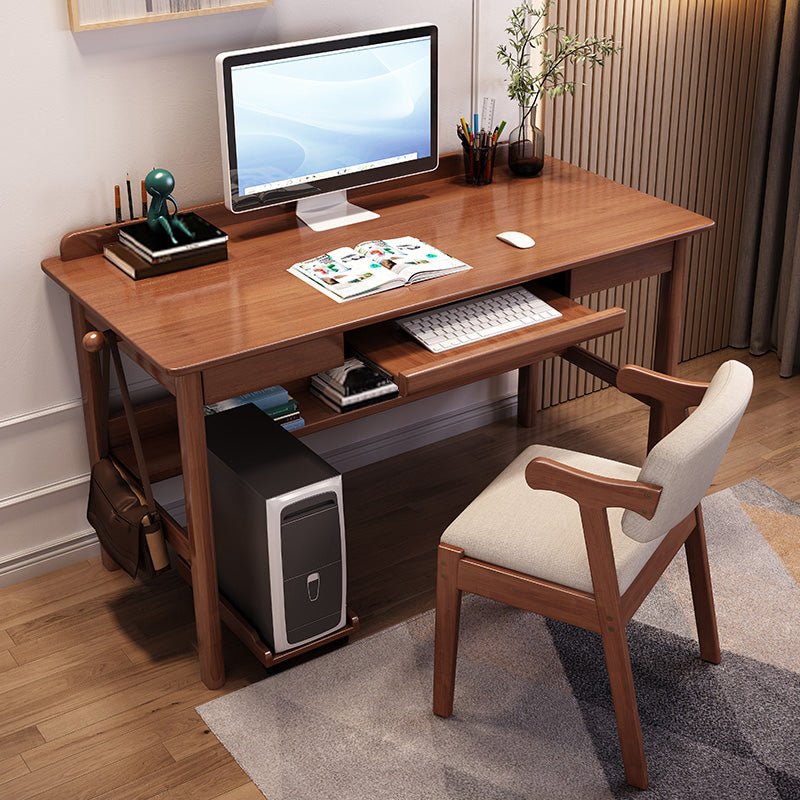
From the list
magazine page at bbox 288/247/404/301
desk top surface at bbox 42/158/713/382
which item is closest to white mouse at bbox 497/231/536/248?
desk top surface at bbox 42/158/713/382

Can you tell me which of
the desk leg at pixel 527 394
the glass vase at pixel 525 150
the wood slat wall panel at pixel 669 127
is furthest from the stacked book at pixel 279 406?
the wood slat wall panel at pixel 669 127

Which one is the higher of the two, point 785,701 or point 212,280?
point 212,280

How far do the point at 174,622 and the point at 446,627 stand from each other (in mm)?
735

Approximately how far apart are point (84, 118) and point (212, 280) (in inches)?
18.3

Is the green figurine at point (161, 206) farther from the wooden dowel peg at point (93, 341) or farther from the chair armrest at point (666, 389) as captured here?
the chair armrest at point (666, 389)

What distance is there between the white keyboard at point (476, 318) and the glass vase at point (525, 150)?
1.76ft

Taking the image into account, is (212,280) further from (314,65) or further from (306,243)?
(314,65)

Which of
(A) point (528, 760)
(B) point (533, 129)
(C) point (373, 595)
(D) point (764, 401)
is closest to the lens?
(A) point (528, 760)

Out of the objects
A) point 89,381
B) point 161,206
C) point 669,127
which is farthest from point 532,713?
point 669,127

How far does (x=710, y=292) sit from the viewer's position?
381cm

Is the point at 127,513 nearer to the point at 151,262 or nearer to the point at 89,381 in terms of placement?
the point at 89,381

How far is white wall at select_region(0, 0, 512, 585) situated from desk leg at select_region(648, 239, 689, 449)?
2.66 ft

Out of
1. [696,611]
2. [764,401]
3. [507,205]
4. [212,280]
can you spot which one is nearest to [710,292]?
[764,401]

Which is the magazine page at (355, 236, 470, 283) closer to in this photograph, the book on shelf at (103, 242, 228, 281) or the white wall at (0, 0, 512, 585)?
the book on shelf at (103, 242, 228, 281)
